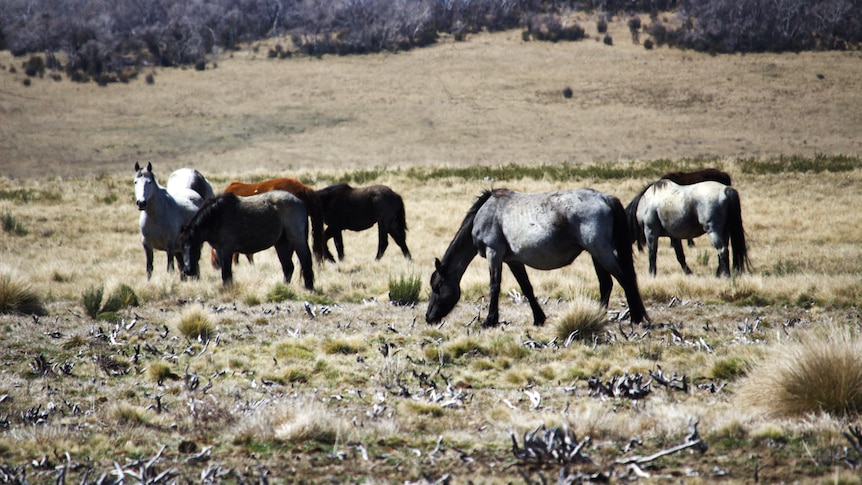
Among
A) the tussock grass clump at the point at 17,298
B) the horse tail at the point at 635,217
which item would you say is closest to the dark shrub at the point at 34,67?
the tussock grass clump at the point at 17,298

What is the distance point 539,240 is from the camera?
869 cm

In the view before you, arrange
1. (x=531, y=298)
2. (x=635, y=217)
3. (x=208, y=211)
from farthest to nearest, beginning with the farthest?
(x=635, y=217) < (x=208, y=211) < (x=531, y=298)

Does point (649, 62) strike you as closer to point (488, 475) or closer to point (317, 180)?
point (317, 180)

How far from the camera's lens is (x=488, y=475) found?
14.6ft

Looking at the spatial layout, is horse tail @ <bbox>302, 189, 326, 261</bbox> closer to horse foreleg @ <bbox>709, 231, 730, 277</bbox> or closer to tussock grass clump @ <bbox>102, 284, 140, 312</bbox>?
tussock grass clump @ <bbox>102, 284, 140, 312</bbox>

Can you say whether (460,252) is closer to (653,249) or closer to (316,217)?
(653,249)

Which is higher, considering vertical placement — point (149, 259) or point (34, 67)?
point (34, 67)

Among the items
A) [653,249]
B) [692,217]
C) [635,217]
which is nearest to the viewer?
[692,217]

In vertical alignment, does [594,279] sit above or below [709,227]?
below

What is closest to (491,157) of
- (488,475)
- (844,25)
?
(488,475)

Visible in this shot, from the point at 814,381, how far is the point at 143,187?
1093 centimetres

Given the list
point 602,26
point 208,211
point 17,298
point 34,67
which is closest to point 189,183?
point 208,211

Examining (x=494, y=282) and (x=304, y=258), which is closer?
(x=494, y=282)

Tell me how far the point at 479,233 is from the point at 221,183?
78.1 feet
